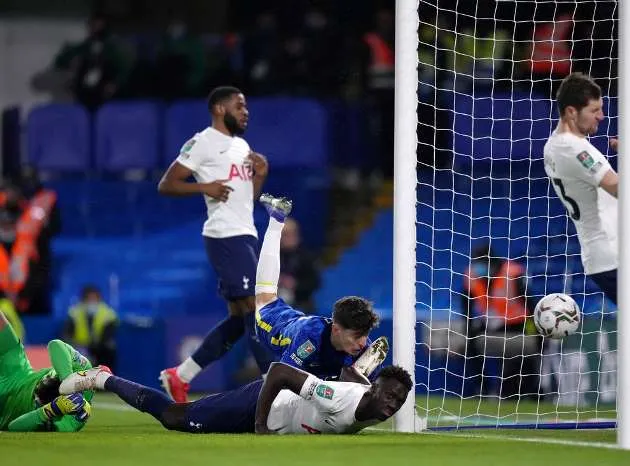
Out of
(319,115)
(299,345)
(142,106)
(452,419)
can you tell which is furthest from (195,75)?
(299,345)

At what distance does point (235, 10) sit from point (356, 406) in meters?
13.0

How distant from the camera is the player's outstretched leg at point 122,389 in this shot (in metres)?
7.54

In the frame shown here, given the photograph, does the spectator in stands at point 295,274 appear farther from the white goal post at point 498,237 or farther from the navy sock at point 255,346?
the navy sock at point 255,346

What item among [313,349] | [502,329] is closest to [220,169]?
[313,349]

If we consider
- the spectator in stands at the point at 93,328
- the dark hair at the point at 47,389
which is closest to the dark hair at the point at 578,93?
the dark hair at the point at 47,389

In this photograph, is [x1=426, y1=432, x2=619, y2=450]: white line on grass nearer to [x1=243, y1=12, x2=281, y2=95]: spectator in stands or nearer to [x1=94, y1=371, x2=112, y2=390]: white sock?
[x1=94, y1=371, x2=112, y2=390]: white sock

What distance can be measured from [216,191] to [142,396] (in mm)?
2234

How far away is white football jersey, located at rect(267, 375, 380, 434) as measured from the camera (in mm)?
6984

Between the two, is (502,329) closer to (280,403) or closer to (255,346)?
(255,346)

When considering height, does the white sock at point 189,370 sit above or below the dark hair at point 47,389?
below

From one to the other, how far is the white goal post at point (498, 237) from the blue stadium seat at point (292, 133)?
3.90 ft

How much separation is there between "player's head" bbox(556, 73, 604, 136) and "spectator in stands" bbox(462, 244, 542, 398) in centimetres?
370

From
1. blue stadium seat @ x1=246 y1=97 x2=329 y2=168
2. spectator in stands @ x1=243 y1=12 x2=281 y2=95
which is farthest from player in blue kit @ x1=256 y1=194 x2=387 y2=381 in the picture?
spectator in stands @ x1=243 y1=12 x2=281 y2=95

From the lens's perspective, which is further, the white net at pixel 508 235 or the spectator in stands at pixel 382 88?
the spectator in stands at pixel 382 88
